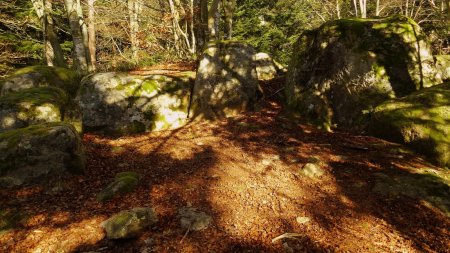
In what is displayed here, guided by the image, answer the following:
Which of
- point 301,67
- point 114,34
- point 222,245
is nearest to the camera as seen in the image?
point 222,245

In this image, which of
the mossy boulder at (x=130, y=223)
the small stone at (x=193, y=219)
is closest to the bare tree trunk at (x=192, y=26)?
the small stone at (x=193, y=219)

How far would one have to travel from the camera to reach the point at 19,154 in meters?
5.81

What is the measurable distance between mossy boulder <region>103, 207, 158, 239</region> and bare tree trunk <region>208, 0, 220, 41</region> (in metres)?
10.0

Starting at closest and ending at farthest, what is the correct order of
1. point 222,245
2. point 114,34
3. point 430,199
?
1. point 222,245
2. point 430,199
3. point 114,34

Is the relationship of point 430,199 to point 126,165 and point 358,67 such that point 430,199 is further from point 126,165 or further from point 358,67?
point 126,165

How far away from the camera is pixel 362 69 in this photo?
8.91m

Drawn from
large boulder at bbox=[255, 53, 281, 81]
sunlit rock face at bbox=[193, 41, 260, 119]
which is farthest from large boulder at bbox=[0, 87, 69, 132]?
large boulder at bbox=[255, 53, 281, 81]

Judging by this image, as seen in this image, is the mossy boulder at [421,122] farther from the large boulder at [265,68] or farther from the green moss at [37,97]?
the green moss at [37,97]

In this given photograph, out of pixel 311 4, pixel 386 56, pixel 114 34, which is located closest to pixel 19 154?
pixel 386 56

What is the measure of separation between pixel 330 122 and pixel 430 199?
13.7 feet

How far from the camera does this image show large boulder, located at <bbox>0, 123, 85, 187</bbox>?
5723 millimetres

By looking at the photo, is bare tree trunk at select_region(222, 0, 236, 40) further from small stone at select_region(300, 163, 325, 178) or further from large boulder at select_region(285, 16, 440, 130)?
small stone at select_region(300, 163, 325, 178)

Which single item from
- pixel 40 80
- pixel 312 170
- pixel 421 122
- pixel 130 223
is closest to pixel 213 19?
pixel 40 80

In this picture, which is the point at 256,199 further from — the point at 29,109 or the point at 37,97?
the point at 37,97
